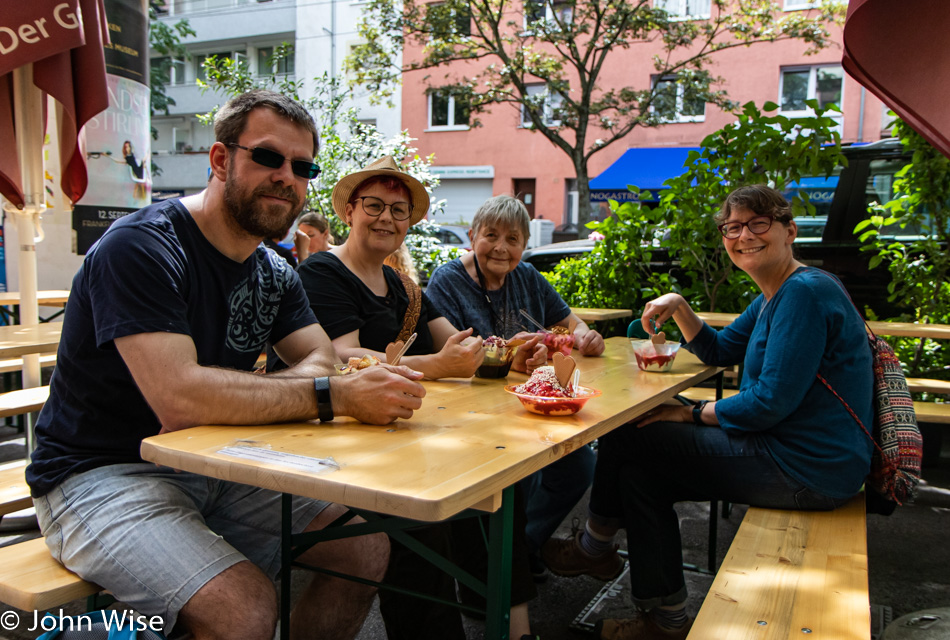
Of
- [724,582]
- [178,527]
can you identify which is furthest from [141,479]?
[724,582]

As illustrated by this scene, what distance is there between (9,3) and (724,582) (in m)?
3.31

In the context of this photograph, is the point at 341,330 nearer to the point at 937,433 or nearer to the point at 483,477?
the point at 483,477

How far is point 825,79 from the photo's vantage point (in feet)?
56.7

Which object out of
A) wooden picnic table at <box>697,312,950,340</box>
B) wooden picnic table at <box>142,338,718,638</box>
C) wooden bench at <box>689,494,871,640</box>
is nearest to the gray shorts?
wooden picnic table at <box>142,338,718,638</box>

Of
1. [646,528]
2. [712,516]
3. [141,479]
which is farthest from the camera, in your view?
[712,516]

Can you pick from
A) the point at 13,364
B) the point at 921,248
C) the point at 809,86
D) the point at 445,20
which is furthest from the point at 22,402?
the point at 809,86

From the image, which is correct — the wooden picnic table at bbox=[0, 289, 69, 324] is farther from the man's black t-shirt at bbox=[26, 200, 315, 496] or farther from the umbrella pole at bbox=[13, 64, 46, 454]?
the man's black t-shirt at bbox=[26, 200, 315, 496]

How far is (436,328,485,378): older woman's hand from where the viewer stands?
2.41m

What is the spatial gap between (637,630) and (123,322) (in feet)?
6.10

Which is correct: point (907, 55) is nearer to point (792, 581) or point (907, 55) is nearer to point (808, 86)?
point (792, 581)

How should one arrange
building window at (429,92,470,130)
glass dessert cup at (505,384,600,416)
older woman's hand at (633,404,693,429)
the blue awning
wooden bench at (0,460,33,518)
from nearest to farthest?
glass dessert cup at (505,384,600,416) < wooden bench at (0,460,33,518) < older woman's hand at (633,404,693,429) < the blue awning < building window at (429,92,470,130)

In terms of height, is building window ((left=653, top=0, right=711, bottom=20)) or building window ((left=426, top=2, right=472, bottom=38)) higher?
building window ((left=653, top=0, right=711, bottom=20))

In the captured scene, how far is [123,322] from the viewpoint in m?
1.72

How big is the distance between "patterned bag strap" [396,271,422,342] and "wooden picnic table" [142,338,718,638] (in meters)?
0.71
